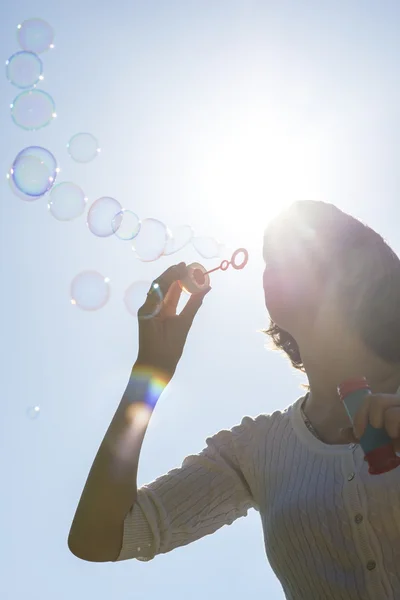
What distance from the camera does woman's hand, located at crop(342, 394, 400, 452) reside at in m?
1.31

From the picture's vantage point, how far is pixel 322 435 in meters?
2.07

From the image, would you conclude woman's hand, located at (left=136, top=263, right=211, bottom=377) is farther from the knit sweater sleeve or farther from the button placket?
the button placket

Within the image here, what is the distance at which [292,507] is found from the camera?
6.01ft

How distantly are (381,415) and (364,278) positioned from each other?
101 centimetres

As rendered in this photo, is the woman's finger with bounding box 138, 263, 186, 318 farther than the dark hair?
Yes

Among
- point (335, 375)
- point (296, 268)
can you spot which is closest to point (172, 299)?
point (296, 268)

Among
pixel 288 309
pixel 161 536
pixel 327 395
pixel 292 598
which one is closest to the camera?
pixel 292 598

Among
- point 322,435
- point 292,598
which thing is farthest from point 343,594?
point 322,435

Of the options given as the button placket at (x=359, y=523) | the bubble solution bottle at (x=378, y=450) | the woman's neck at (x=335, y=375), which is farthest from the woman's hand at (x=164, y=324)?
the bubble solution bottle at (x=378, y=450)

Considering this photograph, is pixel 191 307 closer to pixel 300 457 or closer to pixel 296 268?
pixel 296 268

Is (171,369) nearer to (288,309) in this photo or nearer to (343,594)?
(288,309)

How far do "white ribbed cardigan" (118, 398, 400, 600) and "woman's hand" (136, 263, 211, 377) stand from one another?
38cm

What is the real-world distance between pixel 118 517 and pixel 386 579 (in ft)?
2.86

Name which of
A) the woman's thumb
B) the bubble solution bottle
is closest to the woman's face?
the woman's thumb
